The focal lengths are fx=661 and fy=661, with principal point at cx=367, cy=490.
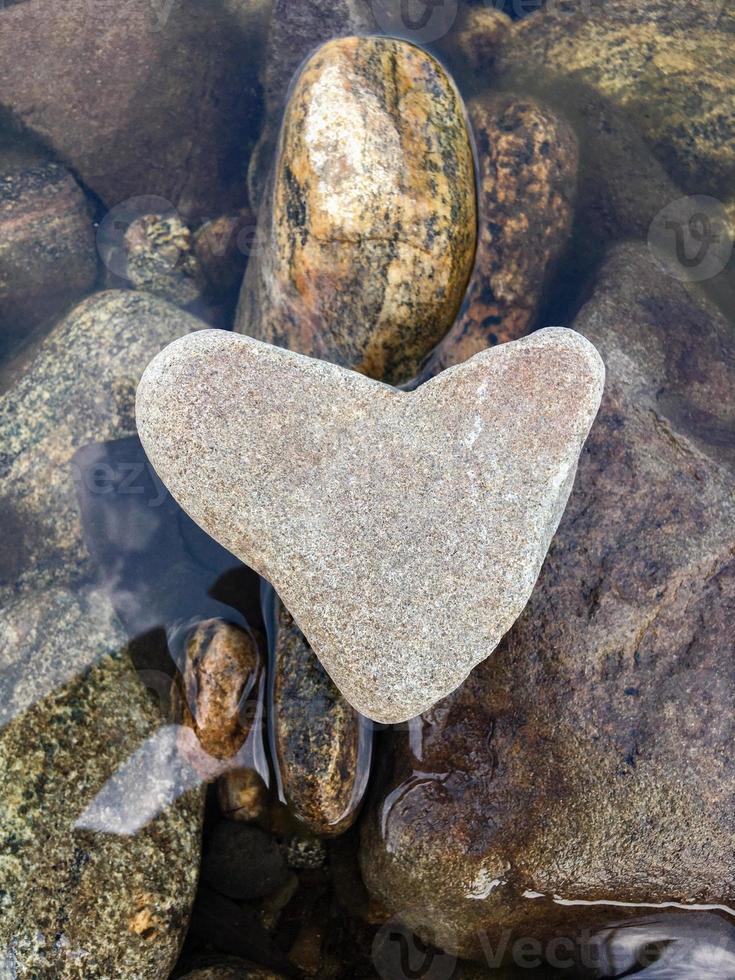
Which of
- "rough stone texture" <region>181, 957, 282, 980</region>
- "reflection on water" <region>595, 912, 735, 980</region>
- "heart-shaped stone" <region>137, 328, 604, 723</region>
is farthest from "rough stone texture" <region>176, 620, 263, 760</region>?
"reflection on water" <region>595, 912, 735, 980</region>

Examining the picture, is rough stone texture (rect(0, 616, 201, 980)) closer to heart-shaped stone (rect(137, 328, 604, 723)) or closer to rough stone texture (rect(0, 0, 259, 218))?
heart-shaped stone (rect(137, 328, 604, 723))

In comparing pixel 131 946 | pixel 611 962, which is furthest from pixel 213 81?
pixel 611 962

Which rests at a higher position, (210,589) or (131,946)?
(210,589)

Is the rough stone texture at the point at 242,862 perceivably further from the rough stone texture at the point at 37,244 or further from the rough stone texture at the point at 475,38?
the rough stone texture at the point at 475,38

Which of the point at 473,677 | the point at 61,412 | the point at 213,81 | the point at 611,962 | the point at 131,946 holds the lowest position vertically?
the point at 131,946

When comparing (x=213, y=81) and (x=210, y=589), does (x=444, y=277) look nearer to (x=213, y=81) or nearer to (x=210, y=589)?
(x=210, y=589)

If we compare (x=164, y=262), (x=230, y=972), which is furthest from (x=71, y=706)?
(x=164, y=262)
